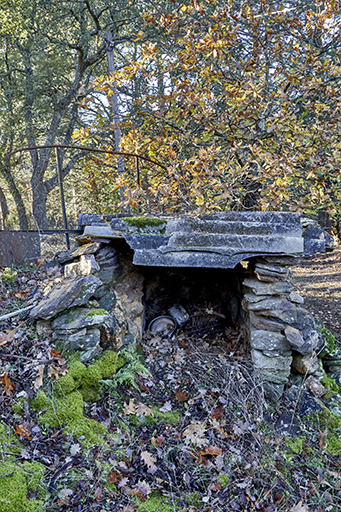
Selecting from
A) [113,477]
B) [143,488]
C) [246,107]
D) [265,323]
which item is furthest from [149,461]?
[246,107]

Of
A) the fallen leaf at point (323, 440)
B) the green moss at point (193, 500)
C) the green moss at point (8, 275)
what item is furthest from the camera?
the green moss at point (8, 275)

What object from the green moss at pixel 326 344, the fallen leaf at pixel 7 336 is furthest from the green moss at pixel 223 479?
the green moss at pixel 326 344

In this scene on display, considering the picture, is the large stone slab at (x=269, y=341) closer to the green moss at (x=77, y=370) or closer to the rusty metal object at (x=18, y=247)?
the green moss at (x=77, y=370)

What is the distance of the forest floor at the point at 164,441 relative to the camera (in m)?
2.47

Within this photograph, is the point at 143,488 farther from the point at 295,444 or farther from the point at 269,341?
the point at 269,341

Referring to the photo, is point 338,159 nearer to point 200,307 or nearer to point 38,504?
point 200,307

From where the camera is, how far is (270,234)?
152 inches

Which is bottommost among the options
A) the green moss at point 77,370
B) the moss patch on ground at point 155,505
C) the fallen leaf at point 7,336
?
the moss patch on ground at point 155,505

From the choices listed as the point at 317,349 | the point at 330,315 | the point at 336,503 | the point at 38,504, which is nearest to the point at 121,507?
the point at 38,504

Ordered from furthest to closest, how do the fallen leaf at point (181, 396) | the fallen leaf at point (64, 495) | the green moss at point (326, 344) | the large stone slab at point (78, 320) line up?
the green moss at point (326, 344) → the fallen leaf at point (181, 396) → the large stone slab at point (78, 320) → the fallen leaf at point (64, 495)

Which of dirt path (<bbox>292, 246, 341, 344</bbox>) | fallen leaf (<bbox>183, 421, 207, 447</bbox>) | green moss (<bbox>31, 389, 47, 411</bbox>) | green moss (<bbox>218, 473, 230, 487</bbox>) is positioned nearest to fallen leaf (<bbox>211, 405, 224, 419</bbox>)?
fallen leaf (<bbox>183, 421, 207, 447</bbox>)

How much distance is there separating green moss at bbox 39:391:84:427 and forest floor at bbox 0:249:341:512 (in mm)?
28

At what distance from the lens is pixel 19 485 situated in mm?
2223

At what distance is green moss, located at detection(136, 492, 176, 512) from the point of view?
2.50 metres
